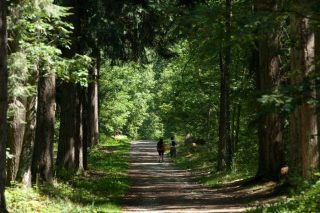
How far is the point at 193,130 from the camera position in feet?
132

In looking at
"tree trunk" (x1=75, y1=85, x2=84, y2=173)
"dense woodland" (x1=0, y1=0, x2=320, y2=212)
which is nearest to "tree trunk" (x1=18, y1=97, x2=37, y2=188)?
"dense woodland" (x1=0, y1=0, x2=320, y2=212)

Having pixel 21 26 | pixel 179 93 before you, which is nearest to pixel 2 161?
pixel 21 26

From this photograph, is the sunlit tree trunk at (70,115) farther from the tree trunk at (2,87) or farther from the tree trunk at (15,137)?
the tree trunk at (2,87)

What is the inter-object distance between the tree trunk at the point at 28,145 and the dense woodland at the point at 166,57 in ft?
0.09

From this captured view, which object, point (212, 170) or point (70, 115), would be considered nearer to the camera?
point (70, 115)

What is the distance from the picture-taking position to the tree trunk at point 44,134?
1616cm

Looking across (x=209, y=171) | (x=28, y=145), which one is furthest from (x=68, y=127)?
(x=209, y=171)

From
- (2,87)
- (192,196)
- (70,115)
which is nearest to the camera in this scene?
(2,87)

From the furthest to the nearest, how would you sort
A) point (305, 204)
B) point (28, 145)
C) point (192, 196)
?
point (192, 196) → point (28, 145) → point (305, 204)

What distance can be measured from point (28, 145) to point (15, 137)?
62cm

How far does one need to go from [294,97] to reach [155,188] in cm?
1440

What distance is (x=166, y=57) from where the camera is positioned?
24.6 metres

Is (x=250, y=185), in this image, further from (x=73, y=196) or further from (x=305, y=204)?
(x=305, y=204)

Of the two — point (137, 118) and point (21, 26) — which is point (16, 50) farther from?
point (137, 118)
